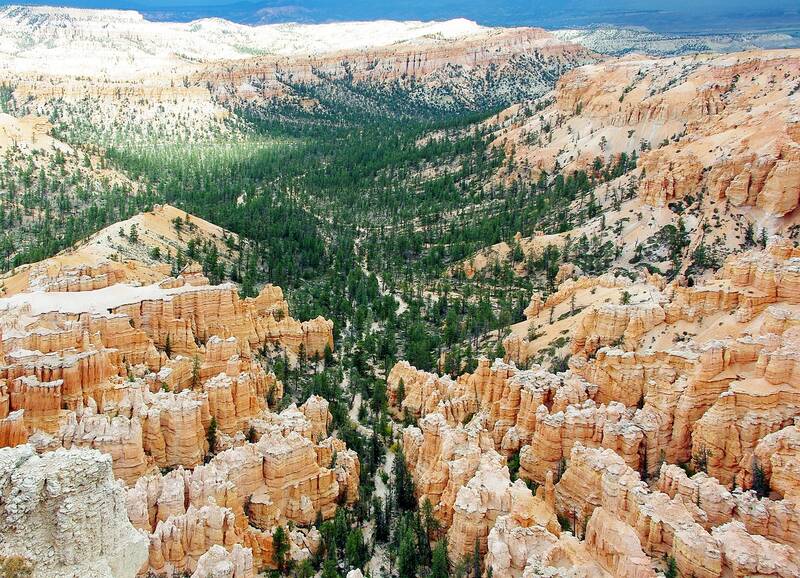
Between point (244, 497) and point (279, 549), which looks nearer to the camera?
point (279, 549)

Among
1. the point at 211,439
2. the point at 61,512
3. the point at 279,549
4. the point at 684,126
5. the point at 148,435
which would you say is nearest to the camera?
the point at 61,512

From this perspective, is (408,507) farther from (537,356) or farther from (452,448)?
(537,356)

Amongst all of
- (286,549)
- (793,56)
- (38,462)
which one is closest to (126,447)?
(286,549)

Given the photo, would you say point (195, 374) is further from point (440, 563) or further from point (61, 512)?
point (61, 512)

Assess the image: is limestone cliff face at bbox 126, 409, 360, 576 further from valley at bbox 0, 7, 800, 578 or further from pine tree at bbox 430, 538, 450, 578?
pine tree at bbox 430, 538, 450, 578

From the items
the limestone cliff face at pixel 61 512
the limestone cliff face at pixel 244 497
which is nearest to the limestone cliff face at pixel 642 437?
the limestone cliff face at pixel 244 497

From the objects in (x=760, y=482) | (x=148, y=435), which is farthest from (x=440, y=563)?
(x=148, y=435)
